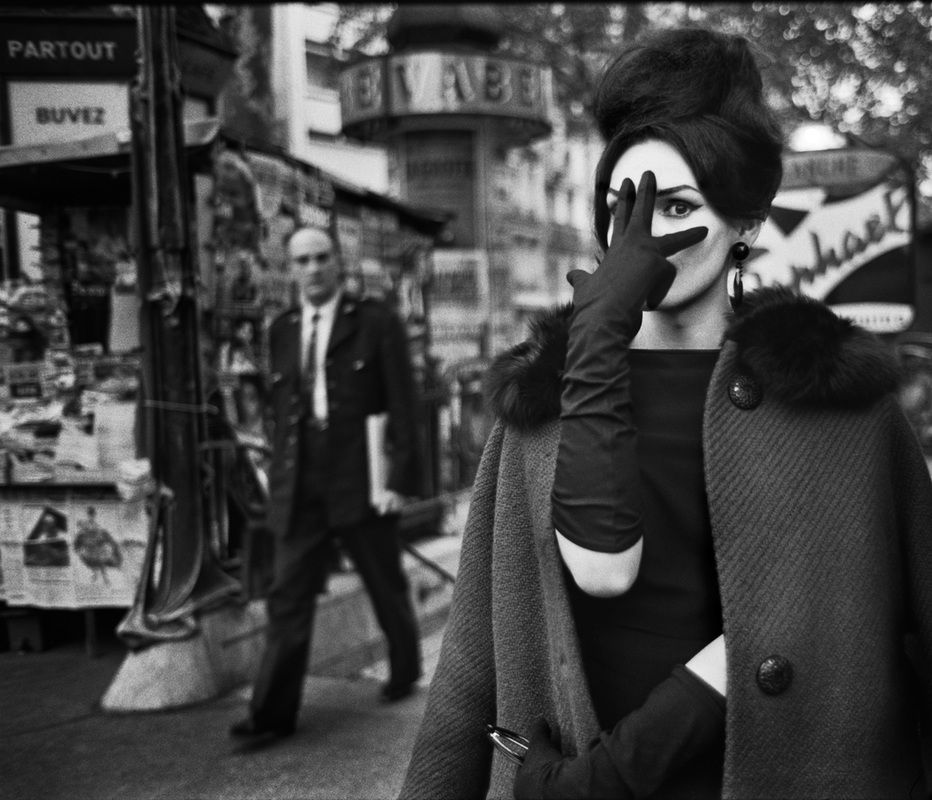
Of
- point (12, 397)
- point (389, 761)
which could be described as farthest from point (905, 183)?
point (12, 397)

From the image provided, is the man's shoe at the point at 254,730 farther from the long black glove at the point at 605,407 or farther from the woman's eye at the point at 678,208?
the woman's eye at the point at 678,208

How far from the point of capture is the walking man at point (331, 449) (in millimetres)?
4617

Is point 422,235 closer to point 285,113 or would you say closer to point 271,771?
point 285,113

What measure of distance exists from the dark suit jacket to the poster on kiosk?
6.08 ft

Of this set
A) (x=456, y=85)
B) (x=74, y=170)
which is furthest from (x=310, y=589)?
(x=456, y=85)

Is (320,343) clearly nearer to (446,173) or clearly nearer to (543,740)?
(543,740)

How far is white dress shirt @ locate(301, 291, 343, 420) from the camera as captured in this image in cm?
476

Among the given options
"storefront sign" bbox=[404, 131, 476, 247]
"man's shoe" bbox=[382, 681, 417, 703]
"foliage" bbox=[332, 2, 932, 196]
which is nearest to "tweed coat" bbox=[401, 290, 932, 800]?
"foliage" bbox=[332, 2, 932, 196]

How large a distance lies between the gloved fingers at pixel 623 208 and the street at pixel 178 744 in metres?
1.24

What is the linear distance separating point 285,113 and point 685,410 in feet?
24.7

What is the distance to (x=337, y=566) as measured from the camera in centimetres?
684

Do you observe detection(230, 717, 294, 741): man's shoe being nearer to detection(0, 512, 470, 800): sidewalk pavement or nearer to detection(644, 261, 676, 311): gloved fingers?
detection(0, 512, 470, 800): sidewalk pavement

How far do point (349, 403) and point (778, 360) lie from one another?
10.6 feet

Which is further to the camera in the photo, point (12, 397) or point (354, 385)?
point (354, 385)
